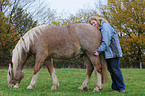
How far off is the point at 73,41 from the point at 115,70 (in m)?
1.49

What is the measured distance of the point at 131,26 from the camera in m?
24.7

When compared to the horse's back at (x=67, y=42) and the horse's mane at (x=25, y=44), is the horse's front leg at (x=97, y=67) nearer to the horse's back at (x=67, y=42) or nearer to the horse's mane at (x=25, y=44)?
the horse's back at (x=67, y=42)

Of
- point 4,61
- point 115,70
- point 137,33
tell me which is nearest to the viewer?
point 115,70

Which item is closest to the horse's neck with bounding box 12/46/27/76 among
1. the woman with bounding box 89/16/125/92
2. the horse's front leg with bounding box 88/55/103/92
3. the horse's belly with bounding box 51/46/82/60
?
the horse's belly with bounding box 51/46/82/60

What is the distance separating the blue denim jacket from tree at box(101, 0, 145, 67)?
18601 mm

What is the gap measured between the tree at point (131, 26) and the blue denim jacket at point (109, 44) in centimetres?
1860

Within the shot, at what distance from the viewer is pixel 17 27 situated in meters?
22.2

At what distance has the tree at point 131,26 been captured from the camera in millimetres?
23672

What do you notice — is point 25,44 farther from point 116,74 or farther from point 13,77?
point 116,74

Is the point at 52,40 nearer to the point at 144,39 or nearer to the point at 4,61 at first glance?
the point at 4,61

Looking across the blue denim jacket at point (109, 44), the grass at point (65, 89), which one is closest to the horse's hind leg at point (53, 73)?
the grass at point (65, 89)

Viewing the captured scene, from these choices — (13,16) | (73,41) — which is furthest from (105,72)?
(13,16)

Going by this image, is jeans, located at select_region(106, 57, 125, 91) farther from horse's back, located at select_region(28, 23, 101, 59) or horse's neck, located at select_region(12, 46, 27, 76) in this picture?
horse's neck, located at select_region(12, 46, 27, 76)

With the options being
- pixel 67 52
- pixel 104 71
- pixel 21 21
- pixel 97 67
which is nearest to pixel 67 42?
pixel 67 52
